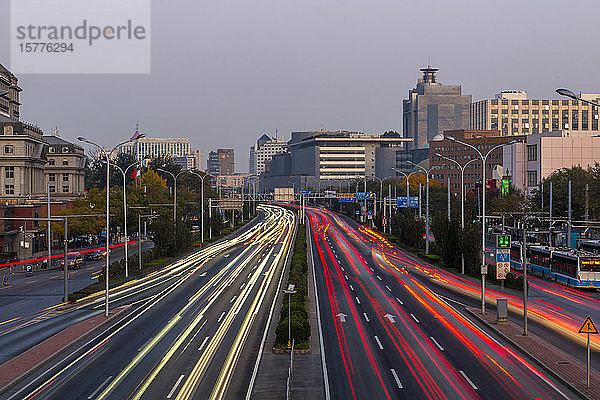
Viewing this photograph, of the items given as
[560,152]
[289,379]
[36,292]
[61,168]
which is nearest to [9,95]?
[61,168]

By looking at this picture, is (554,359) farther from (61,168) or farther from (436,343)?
(61,168)

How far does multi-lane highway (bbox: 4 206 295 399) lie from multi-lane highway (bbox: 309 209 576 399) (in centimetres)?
419

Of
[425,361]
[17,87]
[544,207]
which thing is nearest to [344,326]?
[425,361]

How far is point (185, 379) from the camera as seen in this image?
27422mm

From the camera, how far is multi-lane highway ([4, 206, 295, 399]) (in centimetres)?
2630

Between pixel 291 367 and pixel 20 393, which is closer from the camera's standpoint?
pixel 20 393

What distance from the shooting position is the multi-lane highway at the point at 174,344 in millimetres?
26300

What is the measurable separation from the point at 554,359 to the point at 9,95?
436ft

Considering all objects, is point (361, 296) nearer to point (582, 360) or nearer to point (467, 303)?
point (467, 303)

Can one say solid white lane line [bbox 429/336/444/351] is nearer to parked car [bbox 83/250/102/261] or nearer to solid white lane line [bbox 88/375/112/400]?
solid white lane line [bbox 88/375/112/400]

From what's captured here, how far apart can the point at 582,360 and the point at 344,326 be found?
13191mm

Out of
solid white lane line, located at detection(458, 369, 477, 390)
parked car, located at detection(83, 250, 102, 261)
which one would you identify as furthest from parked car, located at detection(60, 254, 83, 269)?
solid white lane line, located at detection(458, 369, 477, 390)

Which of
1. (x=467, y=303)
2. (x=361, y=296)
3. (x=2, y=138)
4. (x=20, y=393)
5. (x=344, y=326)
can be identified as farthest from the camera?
(x=2, y=138)

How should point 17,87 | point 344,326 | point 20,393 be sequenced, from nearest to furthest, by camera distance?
point 20,393, point 344,326, point 17,87
